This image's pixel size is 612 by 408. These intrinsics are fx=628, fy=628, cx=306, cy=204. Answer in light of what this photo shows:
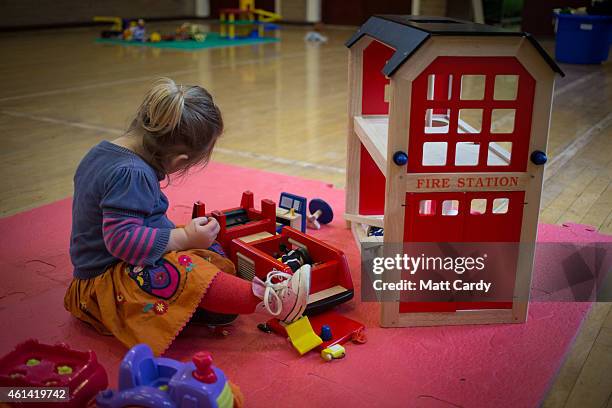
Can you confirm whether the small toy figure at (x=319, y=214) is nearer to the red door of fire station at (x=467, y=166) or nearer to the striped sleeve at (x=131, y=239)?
the red door of fire station at (x=467, y=166)

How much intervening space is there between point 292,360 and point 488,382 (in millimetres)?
448

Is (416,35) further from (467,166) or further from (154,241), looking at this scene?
(154,241)

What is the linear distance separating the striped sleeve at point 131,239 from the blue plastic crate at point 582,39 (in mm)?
6201

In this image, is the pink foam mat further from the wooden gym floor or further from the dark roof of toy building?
the dark roof of toy building

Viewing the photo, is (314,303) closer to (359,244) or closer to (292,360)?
(292,360)

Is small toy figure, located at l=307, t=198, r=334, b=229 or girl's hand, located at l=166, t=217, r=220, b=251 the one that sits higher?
girl's hand, located at l=166, t=217, r=220, b=251

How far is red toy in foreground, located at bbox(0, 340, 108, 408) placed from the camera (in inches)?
47.9

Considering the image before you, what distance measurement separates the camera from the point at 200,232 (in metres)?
1.50

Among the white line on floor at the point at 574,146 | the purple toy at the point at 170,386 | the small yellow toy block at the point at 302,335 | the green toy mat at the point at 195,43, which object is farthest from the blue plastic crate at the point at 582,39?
the purple toy at the point at 170,386

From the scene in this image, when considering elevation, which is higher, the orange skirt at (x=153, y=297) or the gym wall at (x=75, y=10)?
the gym wall at (x=75, y=10)

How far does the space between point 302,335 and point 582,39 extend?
20.5ft

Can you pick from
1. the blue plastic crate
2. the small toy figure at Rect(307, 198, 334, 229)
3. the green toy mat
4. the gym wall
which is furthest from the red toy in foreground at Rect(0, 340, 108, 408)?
the gym wall

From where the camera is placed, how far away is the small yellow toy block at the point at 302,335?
4.92 feet

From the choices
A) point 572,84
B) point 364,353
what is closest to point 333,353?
point 364,353
